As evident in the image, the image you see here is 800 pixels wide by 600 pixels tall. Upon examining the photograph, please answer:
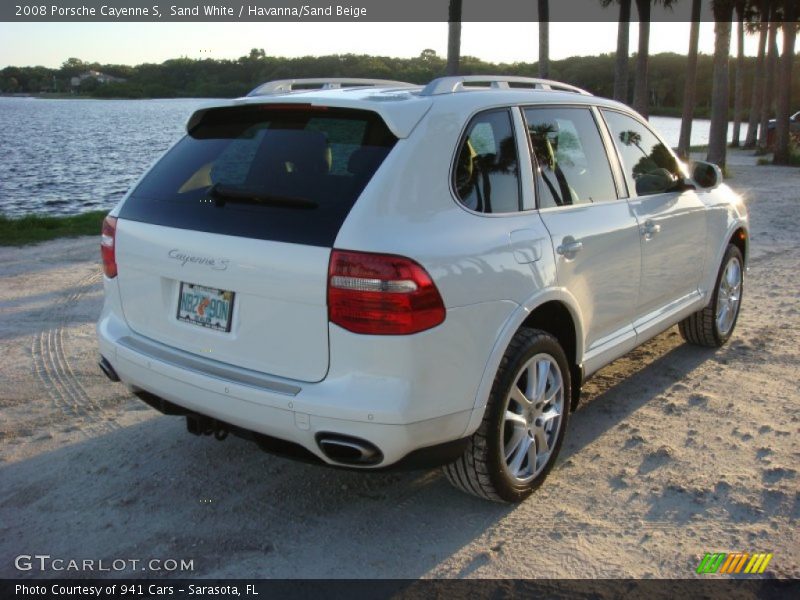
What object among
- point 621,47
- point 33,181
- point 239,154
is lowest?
point 33,181

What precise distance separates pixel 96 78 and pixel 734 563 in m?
118

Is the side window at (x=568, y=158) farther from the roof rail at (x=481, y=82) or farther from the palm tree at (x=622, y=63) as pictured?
the palm tree at (x=622, y=63)

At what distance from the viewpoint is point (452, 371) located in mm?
3121

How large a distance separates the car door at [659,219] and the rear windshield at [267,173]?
1936mm

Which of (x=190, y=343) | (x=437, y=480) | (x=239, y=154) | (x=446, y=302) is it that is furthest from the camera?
(x=437, y=480)

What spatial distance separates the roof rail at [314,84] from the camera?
13.8 ft

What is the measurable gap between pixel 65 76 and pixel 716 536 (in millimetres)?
118770

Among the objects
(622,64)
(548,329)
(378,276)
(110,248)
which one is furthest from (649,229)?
(622,64)

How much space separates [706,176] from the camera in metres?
5.58

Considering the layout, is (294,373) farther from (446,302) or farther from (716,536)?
(716,536)

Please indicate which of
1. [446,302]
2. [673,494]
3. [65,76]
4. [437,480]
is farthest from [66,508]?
[65,76]

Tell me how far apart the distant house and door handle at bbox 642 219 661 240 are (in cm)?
10951

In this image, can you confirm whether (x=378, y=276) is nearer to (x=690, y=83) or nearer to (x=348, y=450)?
(x=348, y=450)

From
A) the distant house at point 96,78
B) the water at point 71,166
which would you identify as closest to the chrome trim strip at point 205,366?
the water at point 71,166
